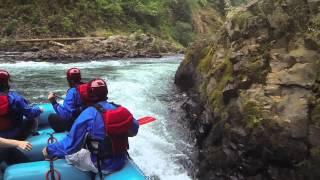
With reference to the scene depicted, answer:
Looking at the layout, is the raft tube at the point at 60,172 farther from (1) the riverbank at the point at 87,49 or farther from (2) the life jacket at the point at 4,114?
(1) the riverbank at the point at 87,49

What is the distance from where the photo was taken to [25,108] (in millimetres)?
4766

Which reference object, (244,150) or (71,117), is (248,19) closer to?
(244,150)

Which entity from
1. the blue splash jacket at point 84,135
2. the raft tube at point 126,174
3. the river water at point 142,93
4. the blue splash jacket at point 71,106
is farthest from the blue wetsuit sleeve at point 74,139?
the river water at point 142,93

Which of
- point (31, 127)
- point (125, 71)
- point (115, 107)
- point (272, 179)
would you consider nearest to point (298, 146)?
point (272, 179)

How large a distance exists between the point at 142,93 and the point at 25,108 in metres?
6.20

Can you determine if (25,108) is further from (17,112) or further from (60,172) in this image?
(60,172)

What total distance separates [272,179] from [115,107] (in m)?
2.19

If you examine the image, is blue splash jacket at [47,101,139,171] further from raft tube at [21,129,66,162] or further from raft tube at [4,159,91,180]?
raft tube at [21,129,66,162]

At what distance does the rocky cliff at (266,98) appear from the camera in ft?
16.2

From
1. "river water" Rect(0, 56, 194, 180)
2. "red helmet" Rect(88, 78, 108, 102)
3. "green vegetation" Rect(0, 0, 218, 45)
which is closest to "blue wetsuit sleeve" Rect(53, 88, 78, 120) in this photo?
"red helmet" Rect(88, 78, 108, 102)

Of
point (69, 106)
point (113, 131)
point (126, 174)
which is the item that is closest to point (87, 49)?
point (69, 106)

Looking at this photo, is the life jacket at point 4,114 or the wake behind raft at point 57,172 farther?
the life jacket at point 4,114

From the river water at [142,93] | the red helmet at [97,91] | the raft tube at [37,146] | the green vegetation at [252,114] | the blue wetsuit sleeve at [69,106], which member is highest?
the red helmet at [97,91]

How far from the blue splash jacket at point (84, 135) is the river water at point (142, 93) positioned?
8.19 feet
